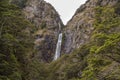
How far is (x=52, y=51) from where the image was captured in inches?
3755

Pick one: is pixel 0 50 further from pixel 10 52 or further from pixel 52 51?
pixel 52 51

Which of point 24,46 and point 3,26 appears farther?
point 24,46

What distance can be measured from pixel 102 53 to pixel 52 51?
7309cm

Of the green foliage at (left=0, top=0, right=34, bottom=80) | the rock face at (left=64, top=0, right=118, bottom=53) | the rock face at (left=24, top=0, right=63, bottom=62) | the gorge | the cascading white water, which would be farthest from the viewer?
the rock face at (left=24, top=0, right=63, bottom=62)

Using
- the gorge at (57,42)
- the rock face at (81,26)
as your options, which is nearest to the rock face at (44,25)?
the gorge at (57,42)

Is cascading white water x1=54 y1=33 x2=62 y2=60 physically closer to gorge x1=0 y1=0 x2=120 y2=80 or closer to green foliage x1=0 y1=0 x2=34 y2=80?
gorge x1=0 y1=0 x2=120 y2=80

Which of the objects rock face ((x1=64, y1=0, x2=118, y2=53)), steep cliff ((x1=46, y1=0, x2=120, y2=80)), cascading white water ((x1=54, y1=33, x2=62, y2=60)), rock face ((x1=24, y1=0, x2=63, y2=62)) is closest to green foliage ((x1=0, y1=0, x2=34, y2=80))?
steep cliff ((x1=46, y1=0, x2=120, y2=80))

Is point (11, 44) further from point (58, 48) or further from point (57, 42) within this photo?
point (57, 42)

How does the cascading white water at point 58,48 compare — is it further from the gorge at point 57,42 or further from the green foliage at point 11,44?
the green foliage at point 11,44

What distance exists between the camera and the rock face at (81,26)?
85.6 m

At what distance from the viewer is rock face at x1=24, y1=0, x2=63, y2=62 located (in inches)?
3733

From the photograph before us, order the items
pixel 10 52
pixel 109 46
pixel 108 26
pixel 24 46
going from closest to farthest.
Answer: pixel 109 46, pixel 108 26, pixel 10 52, pixel 24 46

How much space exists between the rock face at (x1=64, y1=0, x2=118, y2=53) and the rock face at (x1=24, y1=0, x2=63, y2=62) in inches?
193

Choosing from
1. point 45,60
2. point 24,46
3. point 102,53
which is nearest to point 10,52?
point 24,46
